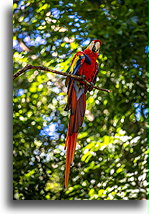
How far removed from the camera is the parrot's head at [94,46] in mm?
1864

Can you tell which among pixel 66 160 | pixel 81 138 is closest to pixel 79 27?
pixel 81 138

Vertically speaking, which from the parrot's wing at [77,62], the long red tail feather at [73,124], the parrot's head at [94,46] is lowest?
the long red tail feather at [73,124]

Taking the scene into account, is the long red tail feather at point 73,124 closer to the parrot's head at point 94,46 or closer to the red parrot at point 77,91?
the red parrot at point 77,91

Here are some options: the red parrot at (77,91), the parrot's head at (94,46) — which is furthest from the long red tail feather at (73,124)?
the parrot's head at (94,46)

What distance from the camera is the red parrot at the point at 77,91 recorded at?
6.01 ft

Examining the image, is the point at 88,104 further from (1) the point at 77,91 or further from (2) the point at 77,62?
(2) the point at 77,62

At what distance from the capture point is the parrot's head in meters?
1.86

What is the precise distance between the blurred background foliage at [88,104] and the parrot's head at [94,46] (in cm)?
3

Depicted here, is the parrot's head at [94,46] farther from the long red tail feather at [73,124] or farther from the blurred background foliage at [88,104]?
the long red tail feather at [73,124]

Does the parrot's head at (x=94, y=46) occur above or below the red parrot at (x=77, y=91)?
above

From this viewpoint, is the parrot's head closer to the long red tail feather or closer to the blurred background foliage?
the blurred background foliage

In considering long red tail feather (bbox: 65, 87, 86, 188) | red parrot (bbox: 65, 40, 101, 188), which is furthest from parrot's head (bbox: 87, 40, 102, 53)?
long red tail feather (bbox: 65, 87, 86, 188)

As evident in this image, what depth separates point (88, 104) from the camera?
185 cm

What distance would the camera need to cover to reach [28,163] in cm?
185
